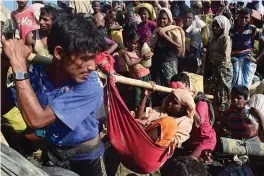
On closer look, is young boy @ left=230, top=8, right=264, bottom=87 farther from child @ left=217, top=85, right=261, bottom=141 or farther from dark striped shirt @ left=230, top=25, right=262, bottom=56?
child @ left=217, top=85, right=261, bottom=141

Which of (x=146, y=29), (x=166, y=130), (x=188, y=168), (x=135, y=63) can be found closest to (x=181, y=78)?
(x=166, y=130)

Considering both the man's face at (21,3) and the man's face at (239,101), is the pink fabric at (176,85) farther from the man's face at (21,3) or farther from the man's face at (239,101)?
the man's face at (21,3)

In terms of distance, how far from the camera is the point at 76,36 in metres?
2.30

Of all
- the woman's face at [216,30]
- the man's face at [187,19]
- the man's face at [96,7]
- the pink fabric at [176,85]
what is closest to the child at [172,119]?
the pink fabric at [176,85]

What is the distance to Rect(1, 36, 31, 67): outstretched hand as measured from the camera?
217 cm

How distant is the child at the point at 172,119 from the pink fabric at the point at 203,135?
457 millimetres

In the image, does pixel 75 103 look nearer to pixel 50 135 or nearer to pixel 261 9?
pixel 50 135

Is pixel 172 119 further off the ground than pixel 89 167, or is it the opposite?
Result: pixel 89 167

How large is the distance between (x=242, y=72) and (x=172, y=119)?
3.44 m

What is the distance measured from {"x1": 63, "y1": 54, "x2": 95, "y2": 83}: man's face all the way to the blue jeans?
4.99 meters

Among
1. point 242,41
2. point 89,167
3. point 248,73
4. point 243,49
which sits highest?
point 89,167

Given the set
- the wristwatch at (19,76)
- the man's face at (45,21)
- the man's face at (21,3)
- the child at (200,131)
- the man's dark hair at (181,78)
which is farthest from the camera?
the man's face at (21,3)

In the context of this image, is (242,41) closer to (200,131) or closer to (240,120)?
(240,120)

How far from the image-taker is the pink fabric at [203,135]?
15.6ft
